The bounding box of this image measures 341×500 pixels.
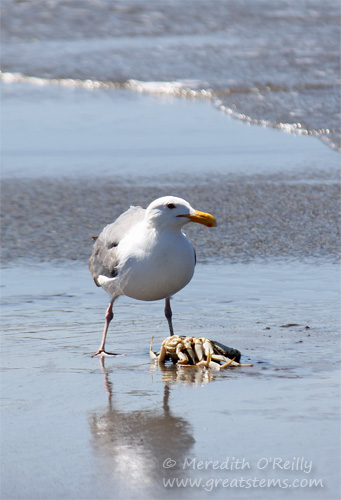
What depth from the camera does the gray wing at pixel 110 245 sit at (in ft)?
18.4

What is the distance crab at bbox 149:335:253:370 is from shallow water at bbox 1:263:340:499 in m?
0.07

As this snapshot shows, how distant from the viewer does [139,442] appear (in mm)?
3812

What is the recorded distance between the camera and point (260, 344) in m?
5.20

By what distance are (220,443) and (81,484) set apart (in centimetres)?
64

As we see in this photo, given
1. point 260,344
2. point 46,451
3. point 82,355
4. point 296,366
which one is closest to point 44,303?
point 82,355

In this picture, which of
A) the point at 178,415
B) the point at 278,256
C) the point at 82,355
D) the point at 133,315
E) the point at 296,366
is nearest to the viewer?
the point at 178,415

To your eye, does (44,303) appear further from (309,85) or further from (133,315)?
(309,85)

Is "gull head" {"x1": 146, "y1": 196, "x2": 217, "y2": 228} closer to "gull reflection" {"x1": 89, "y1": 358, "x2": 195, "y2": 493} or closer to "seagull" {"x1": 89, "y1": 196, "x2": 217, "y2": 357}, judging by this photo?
"seagull" {"x1": 89, "y1": 196, "x2": 217, "y2": 357}

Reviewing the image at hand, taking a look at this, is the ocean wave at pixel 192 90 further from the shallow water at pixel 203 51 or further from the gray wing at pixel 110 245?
the gray wing at pixel 110 245

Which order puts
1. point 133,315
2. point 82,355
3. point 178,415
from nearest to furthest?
point 178,415 → point 82,355 → point 133,315

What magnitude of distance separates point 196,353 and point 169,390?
462mm

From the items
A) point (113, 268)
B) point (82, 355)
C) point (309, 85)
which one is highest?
point (309, 85)

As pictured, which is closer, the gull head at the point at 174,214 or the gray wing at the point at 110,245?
the gull head at the point at 174,214

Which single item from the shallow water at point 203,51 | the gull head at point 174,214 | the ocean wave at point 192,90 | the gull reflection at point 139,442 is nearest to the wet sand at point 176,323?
the gull reflection at point 139,442
